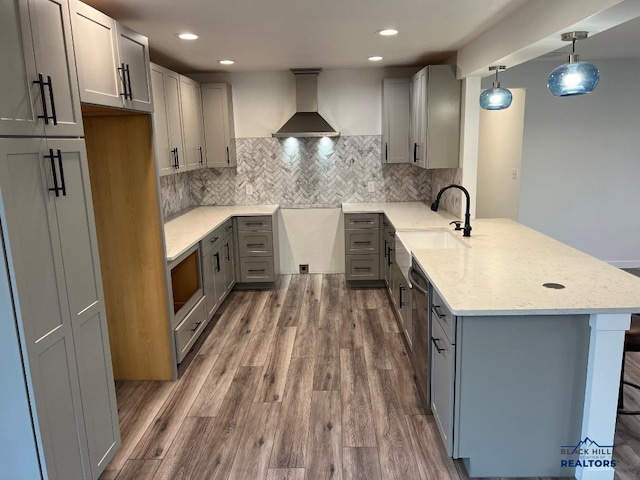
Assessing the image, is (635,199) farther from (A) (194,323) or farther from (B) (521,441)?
(A) (194,323)

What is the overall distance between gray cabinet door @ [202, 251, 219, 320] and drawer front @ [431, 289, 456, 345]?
2.14 metres

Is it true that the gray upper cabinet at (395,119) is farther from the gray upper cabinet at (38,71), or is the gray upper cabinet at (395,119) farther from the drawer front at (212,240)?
the gray upper cabinet at (38,71)

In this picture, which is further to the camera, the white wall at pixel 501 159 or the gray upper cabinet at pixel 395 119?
the white wall at pixel 501 159

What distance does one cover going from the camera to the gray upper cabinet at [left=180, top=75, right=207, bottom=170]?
4426mm

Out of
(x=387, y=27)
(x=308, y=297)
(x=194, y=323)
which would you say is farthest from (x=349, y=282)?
(x=387, y=27)

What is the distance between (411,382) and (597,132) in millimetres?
4198

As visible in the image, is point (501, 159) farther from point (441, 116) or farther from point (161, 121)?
point (161, 121)

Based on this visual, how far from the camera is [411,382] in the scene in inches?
122

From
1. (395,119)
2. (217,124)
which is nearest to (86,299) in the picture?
(217,124)

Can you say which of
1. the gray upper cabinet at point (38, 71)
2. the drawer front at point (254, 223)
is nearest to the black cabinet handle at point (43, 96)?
the gray upper cabinet at point (38, 71)

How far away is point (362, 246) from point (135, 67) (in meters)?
2.99

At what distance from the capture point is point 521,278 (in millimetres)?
2305

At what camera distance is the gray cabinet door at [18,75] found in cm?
155

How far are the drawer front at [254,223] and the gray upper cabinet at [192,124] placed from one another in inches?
29.5
